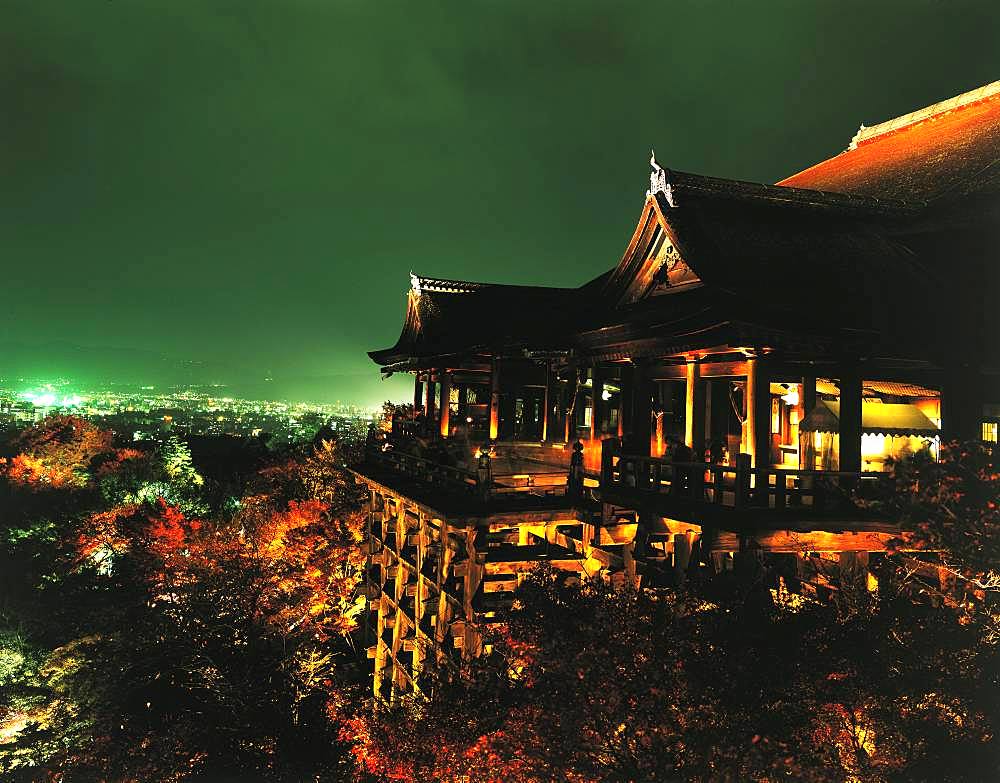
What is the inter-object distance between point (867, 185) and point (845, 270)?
329 inches

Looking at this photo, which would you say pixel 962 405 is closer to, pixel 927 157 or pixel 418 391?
pixel 927 157

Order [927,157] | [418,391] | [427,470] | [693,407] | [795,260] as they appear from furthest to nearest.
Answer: [418,391], [927,157], [427,470], [795,260], [693,407]

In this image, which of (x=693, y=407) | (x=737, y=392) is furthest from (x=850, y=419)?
(x=737, y=392)

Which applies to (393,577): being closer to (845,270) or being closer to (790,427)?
(790,427)

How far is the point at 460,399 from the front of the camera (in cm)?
3353

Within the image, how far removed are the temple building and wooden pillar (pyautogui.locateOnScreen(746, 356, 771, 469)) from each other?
0.04 metres

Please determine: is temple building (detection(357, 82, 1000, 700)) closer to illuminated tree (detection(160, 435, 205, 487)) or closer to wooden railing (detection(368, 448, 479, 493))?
wooden railing (detection(368, 448, 479, 493))

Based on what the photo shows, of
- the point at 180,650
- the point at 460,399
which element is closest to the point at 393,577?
the point at 180,650

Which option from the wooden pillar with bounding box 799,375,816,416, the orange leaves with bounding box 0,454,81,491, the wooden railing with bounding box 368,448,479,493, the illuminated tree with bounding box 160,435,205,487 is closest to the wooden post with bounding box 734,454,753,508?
the wooden pillar with bounding box 799,375,816,416

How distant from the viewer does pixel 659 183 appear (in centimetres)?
1491

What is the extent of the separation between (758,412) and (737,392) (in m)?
5.62

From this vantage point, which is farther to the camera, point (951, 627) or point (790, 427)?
point (790, 427)

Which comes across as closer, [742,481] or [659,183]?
[742,481]

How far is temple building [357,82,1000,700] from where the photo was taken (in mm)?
11453
